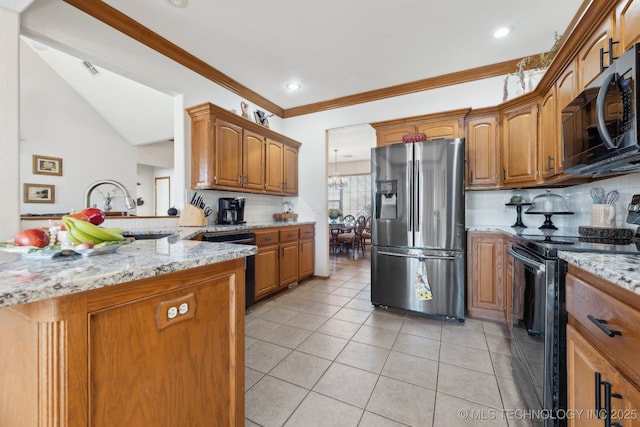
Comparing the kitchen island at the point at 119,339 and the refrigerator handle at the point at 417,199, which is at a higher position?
the refrigerator handle at the point at 417,199

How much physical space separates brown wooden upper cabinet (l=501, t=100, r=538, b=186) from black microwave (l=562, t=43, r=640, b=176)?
1052 millimetres

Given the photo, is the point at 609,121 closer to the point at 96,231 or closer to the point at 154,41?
the point at 96,231

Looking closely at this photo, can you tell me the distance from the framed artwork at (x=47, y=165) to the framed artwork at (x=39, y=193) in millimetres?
221

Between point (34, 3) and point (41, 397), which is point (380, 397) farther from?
point (34, 3)

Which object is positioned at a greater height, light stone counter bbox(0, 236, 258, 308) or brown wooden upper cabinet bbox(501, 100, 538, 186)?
brown wooden upper cabinet bbox(501, 100, 538, 186)

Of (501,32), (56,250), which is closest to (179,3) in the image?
(56,250)

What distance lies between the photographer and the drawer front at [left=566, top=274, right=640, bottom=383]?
707 mm

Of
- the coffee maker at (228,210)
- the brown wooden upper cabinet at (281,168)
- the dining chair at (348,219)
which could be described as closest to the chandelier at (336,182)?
the dining chair at (348,219)

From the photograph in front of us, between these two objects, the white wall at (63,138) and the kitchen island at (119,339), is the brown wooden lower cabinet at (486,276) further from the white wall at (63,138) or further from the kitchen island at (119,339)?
the white wall at (63,138)

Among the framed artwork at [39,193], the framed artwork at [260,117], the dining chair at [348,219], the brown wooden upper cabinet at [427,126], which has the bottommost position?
the dining chair at [348,219]

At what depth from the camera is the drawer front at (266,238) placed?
307cm

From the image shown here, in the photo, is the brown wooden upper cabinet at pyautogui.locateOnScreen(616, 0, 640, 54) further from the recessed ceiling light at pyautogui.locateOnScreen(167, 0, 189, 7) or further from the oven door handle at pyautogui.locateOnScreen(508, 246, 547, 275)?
the recessed ceiling light at pyautogui.locateOnScreen(167, 0, 189, 7)

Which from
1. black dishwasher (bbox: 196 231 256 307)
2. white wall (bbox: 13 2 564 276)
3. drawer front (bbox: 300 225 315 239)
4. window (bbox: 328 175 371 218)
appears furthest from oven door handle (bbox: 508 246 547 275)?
window (bbox: 328 175 371 218)

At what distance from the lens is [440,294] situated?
262 centimetres
